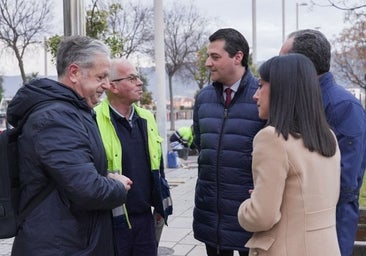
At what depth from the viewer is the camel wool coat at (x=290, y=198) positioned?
2131 mm

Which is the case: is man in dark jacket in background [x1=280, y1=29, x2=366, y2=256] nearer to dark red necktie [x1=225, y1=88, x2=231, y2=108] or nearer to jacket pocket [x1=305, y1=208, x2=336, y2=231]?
jacket pocket [x1=305, y1=208, x2=336, y2=231]

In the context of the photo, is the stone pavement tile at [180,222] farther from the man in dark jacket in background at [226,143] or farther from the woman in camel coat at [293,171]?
the woman in camel coat at [293,171]

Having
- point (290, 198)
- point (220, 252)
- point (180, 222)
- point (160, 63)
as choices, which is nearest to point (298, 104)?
point (290, 198)

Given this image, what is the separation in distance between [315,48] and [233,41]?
62 cm

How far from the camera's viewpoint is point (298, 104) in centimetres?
221

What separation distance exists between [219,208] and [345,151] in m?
0.87

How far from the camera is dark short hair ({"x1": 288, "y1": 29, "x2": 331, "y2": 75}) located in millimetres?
2682

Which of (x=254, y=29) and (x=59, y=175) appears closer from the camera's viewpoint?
(x=59, y=175)

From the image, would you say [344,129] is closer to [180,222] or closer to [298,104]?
[298,104]

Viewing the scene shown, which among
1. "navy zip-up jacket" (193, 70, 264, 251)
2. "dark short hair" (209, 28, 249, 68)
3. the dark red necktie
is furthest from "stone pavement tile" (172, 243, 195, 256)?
"dark short hair" (209, 28, 249, 68)

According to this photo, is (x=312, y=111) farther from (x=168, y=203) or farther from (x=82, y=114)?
(x=168, y=203)

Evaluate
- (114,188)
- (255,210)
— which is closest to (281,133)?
(255,210)

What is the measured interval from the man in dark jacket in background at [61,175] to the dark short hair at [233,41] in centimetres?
106

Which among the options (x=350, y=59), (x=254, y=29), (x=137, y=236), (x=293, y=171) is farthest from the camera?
(x=350, y=59)
